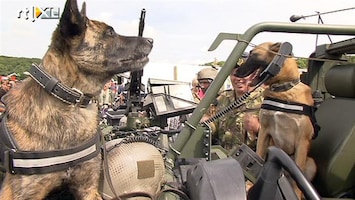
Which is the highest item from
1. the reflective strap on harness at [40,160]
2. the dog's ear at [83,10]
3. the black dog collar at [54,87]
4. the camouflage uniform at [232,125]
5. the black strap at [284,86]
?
the dog's ear at [83,10]

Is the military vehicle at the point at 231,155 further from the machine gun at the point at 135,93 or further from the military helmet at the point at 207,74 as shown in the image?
the military helmet at the point at 207,74

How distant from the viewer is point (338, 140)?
2.79 meters

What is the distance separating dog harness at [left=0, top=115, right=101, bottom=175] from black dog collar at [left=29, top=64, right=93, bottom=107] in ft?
0.74

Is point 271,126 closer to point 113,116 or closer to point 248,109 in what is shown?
point 248,109

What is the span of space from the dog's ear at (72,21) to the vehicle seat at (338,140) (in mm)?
1807

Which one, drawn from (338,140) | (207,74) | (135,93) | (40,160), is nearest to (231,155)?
(338,140)

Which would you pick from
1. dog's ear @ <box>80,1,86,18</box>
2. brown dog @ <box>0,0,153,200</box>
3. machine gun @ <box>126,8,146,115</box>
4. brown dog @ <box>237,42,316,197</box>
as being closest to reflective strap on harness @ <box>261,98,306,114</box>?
brown dog @ <box>237,42,316,197</box>

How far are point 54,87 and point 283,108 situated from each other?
2263 mm

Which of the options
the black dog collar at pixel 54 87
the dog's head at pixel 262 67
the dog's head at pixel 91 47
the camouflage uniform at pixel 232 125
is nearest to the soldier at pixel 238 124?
the camouflage uniform at pixel 232 125

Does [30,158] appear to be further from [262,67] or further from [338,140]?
[262,67]

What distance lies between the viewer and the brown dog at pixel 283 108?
334 cm

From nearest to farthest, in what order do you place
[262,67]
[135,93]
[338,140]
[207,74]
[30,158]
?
[30,158] → [338,140] → [262,67] → [135,93] → [207,74]

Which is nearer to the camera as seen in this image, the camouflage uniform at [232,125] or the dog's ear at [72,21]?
the dog's ear at [72,21]

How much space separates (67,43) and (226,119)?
8.59 ft
